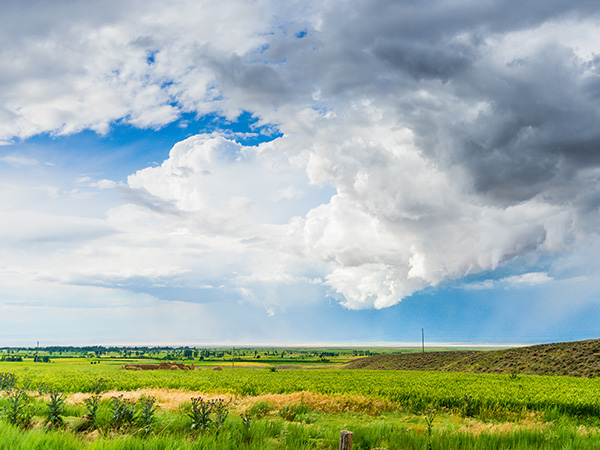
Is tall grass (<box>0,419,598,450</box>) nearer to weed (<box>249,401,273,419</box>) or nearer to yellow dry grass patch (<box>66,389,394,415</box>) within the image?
weed (<box>249,401,273,419</box>)

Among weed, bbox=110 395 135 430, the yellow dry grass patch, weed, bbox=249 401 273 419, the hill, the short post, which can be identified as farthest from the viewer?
the hill

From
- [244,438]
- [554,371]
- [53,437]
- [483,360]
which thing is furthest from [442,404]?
[483,360]

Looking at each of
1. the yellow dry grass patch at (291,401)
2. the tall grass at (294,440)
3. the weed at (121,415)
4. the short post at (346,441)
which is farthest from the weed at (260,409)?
the short post at (346,441)

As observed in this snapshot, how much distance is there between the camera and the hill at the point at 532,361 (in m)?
59.6

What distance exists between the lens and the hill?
59556 mm

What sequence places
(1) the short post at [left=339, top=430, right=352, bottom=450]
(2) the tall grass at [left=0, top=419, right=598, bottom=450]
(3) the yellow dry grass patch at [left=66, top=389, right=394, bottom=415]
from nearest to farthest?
(1) the short post at [left=339, top=430, right=352, bottom=450] < (2) the tall grass at [left=0, top=419, right=598, bottom=450] < (3) the yellow dry grass patch at [left=66, top=389, right=394, bottom=415]

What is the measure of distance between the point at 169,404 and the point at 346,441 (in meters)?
10.0

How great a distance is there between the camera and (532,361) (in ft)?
224

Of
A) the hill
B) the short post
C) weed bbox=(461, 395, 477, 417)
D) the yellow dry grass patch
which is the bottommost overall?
the hill

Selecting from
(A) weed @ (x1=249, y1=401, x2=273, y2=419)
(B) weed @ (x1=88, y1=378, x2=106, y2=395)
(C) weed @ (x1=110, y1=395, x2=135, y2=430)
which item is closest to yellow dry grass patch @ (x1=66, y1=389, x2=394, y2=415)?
(A) weed @ (x1=249, y1=401, x2=273, y2=419)

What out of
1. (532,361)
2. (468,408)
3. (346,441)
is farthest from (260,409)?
(532,361)

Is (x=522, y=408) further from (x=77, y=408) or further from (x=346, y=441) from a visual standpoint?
(x=77, y=408)

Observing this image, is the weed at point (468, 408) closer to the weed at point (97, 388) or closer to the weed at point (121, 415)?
the weed at point (121, 415)

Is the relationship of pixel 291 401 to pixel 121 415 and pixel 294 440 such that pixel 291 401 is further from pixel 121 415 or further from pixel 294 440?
pixel 121 415
